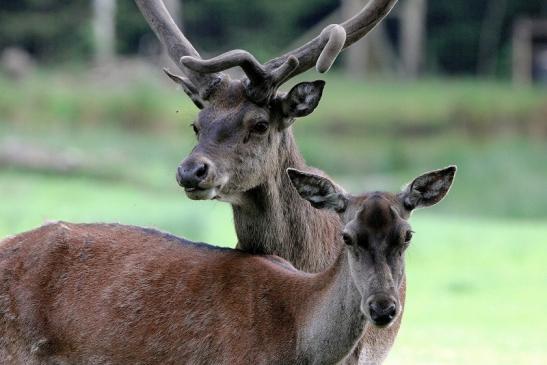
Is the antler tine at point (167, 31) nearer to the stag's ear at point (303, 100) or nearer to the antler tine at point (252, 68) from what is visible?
the antler tine at point (252, 68)

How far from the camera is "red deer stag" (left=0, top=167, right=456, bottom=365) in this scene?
753cm

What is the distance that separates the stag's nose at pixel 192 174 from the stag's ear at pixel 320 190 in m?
0.84

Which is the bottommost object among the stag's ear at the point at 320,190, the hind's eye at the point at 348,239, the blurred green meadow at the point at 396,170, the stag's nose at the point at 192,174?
the hind's eye at the point at 348,239

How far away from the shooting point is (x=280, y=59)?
965 cm

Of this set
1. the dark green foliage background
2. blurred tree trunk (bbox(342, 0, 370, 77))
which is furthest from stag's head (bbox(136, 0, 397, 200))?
the dark green foliage background

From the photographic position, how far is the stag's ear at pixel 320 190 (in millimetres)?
7906

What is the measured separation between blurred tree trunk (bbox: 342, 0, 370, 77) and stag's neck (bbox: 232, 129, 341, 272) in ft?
86.3

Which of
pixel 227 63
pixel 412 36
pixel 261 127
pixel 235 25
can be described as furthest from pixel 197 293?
pixel 235 25

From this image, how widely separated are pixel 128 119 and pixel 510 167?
853cm

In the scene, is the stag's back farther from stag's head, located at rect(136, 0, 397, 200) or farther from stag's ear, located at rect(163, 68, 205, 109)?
stag's ear, located at rect(163, 68, 205, 109)

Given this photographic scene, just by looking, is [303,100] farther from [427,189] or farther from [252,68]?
[427,189]

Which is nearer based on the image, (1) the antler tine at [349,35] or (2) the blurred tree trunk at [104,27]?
(1) the antler tine at [349,35]

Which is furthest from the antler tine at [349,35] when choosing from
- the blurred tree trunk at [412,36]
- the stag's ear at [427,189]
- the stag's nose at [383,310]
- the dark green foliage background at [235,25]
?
the dark green foliage background at [235,25]

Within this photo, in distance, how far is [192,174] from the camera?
864cm
